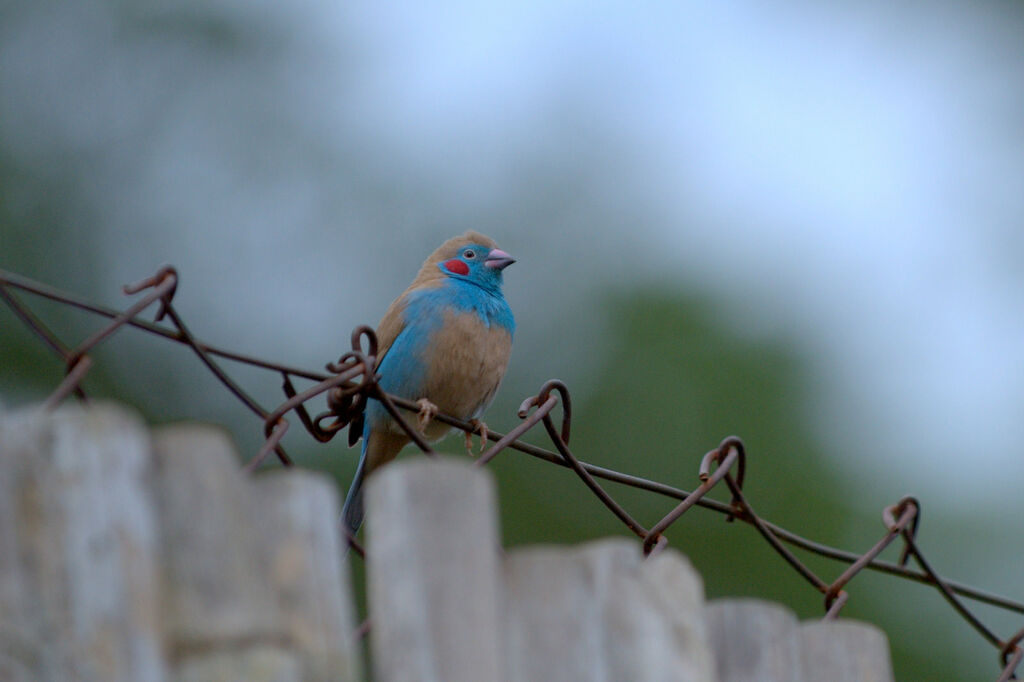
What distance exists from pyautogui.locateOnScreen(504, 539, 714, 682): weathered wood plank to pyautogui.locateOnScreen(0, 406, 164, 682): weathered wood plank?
471 millimetres

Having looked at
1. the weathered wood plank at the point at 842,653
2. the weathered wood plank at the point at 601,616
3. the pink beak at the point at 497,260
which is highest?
the pink beak at the point at 497,260

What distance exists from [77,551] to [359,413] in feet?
4.60

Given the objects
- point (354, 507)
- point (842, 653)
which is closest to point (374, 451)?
point (354, 507)

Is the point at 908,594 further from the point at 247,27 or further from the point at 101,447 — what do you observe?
the point at 101,447

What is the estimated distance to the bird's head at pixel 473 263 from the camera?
5.29 meters

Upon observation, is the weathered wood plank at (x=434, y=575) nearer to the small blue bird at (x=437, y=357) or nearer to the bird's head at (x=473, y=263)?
the small blue bird at (x=437, y=357)

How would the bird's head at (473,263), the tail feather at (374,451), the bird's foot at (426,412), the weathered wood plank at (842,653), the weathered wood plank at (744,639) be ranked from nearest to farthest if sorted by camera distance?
the weathered wood plank at (744,639) → the weathered wood plank at (842,653) → the bird's foot at (426,412) → the tail feather at (374,451) → the bird's head at (473,263)

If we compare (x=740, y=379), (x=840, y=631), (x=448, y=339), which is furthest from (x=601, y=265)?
(x=840, y=631)

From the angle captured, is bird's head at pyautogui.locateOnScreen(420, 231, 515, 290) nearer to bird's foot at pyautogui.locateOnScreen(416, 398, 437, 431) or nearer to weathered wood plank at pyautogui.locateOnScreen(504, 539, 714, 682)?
bird's foot at pyautogui.locateOnScreen(416, 398, 437, 431)

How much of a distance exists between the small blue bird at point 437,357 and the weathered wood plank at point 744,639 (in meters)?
2.63

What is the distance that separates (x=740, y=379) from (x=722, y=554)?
6.67 feet

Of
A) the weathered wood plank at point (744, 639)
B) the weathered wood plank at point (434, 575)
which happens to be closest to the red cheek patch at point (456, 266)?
the weathered wood plank at point (744, 639)

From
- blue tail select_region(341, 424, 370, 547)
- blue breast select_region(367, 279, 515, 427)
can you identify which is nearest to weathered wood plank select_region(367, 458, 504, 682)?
blue tail select_region(341, 424, 370, 547)

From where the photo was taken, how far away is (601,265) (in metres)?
13.5
